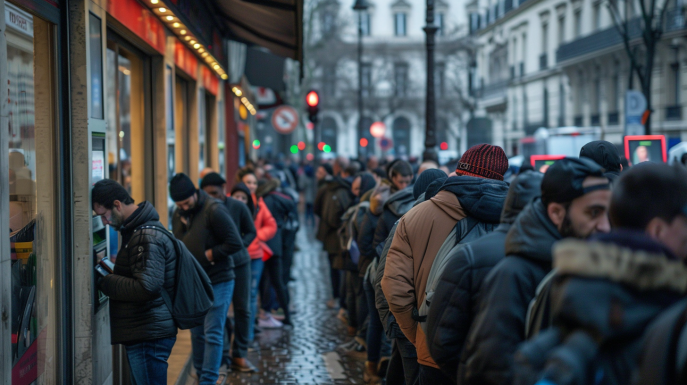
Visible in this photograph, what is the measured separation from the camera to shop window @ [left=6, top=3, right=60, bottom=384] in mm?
4059

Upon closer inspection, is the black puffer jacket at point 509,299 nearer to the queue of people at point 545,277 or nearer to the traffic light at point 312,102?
the queue of people at point 545,277

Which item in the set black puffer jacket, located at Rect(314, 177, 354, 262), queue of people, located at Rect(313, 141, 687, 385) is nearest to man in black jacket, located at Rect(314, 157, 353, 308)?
black puffer jacket, located at Rect(314, 177, 354, 262)

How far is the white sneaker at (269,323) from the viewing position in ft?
31.6

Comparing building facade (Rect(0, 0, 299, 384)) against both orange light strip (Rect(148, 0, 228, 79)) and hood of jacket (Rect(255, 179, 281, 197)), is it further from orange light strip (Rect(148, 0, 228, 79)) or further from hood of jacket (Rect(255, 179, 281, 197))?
hood of jacket (Rect(255, 179, 281, 197))

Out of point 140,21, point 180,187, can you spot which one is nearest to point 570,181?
point 180,187

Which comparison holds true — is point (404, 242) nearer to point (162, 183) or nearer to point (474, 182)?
point (474, 182)

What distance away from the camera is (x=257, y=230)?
360 inches

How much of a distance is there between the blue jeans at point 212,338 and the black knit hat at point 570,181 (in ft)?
14.2

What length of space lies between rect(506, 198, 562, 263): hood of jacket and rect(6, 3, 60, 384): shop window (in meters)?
2.40

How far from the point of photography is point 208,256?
6539 mm

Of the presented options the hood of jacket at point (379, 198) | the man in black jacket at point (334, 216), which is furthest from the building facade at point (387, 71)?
the hood of jacket at point (379, 198)

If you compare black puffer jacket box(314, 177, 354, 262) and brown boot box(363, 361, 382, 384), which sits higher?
→ black puffer jacket box(314, 177, 354, 262)

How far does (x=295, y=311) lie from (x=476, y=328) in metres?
8.12

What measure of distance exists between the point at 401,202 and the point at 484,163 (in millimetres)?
2059
